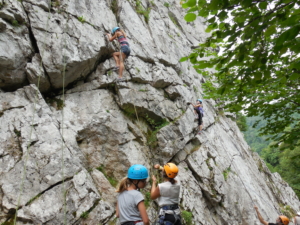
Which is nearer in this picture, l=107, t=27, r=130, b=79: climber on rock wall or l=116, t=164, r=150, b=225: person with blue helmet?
l=116, t=164, r=150, b=225: person with blue helmet

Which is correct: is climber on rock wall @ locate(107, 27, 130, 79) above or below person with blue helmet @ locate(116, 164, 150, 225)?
above

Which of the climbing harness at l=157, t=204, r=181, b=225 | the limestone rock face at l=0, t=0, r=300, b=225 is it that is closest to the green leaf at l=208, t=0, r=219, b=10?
the climbing harness at l=157, t=204, r=181, b=225

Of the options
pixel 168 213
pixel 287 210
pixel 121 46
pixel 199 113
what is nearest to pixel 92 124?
pixel 121 46

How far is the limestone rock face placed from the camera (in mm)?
4793

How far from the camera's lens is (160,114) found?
823cm

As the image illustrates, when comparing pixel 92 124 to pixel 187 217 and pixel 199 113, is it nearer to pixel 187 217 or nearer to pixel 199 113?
pixel 187 217

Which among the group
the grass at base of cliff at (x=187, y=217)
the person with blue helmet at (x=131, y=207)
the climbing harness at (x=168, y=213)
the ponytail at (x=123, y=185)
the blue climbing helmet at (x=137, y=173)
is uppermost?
the blue climbing helmet at (x=137, y=173)

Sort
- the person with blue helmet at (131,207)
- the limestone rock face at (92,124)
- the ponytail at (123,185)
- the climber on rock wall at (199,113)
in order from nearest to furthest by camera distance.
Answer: the person with blue helmet at (131,207), the ponytail at (123,185), the limestone rock face at (92,124), the climber on rock wall at (199,113)

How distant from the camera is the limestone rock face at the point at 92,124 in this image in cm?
479

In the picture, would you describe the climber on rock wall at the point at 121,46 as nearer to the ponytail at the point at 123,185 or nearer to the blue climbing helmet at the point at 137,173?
the blue climbing helmet at the point at 137,173

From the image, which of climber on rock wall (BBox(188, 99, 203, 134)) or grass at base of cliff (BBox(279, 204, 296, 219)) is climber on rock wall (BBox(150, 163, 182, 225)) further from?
grass at base of cliff (BBox(279, 204, 296, 219))

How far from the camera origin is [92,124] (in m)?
6.58

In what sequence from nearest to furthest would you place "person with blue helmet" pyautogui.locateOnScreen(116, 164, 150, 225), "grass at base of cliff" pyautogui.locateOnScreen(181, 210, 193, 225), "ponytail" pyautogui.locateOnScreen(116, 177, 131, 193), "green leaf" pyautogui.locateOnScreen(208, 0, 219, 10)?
"green leaf" pyautogui.locateOnScreen(208, 0, 219, 10) < "person with blue helmet" pyautogui.locateOnScreen(116, 164, 150, 225) < "ponytail" pyautogui.locateOnScreen(116, 177, 131, 193) < "grass at base of cliff" pyautogui.locateOnScreen(181, 210, 193, 225)

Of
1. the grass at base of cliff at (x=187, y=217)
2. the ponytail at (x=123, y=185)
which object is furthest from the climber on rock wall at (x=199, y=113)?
the ponytail at (x=123, y=185)
